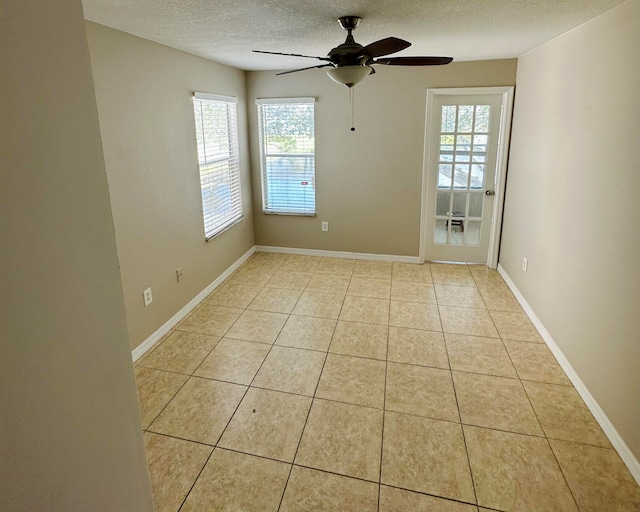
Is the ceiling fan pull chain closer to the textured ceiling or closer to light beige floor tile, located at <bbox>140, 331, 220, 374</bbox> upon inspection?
the textured ceiling

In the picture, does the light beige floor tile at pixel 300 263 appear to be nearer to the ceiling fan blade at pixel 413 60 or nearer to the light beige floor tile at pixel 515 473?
the ceiling fan blade at pixel 413 60

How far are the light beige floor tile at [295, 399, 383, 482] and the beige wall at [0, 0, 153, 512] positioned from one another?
4.27ft

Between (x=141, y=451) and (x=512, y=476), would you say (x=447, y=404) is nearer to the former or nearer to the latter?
(x=512, y=476)

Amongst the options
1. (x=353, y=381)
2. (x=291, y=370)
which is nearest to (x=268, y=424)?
(x=291, y=370)

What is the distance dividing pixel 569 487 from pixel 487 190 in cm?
328

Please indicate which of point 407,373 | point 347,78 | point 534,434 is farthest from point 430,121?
point 534,434

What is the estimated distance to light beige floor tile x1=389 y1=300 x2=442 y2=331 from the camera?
348cm

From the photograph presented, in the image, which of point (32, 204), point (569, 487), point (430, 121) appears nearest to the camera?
point (32, 204)

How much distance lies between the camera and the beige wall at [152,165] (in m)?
2.69

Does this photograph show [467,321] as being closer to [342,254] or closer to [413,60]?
[342,254]

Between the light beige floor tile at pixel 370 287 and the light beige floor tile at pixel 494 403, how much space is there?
144cm

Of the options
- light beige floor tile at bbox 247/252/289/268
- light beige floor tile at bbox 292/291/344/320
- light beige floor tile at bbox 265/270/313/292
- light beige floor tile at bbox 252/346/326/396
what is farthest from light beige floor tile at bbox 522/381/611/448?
light beige floor tile at bbox 247/252/289/268

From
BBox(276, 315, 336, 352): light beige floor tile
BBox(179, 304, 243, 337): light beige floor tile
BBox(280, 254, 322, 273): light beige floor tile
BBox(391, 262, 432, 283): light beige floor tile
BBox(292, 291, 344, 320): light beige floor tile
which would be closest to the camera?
BBox(276, 315, 336, 352): light beige floor tile

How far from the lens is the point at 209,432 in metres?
2.30
